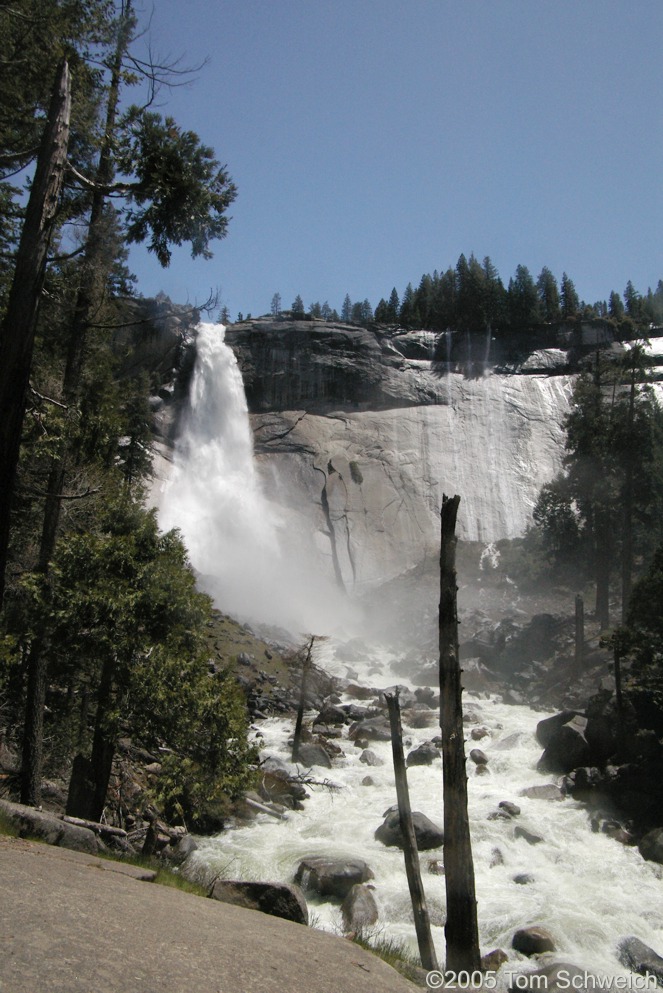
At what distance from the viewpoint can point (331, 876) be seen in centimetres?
1323

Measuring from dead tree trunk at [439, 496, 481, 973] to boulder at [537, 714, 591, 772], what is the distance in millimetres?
14002

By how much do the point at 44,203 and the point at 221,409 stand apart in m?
52.8

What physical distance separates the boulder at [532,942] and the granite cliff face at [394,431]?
133 feet

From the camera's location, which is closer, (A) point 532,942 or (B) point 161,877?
(B) point 161,877

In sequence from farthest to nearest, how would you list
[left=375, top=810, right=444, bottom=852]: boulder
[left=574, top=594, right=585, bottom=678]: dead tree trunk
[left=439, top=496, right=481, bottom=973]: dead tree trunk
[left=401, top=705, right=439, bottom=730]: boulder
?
[left=574, top=594, right=585, bottom=678]: dead tree trunk, [left=401, top=705, right=439, bottom=730]: boulder, [left=375, top=810, right=444, bottom=852]: boulder, [left=439, top=496, right=481, bottom=973]: dead tree trunk

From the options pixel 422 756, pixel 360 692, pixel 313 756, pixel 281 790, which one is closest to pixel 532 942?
pixel 281 790

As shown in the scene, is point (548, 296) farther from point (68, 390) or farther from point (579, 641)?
point (68, 390)

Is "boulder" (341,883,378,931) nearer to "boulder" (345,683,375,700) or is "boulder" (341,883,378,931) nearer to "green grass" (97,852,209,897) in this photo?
"green grass" (97,852,209,897)

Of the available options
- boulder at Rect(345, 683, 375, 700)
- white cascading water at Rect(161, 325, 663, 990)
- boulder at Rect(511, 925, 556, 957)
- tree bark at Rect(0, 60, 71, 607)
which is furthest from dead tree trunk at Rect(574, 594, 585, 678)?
tree bark at Rect(0, 60, 71, 607)

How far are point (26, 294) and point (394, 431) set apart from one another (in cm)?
5690

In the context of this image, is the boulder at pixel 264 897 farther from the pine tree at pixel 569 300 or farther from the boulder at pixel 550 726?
the pine tree at pixel 569 300

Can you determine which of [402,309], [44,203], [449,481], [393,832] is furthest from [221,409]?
[44,203]

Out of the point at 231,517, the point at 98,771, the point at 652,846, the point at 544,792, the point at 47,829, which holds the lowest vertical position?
the point at 544,792

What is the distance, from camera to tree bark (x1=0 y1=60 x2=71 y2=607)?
579 cm
